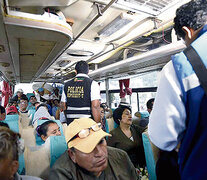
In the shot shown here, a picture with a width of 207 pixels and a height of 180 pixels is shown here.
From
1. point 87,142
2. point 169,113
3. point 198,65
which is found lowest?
point 87,142

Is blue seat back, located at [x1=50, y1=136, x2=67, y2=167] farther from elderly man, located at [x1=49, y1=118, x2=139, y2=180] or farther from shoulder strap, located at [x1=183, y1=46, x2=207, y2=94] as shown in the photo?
shoulder strap, located at [x1=183, y1=46, x2=207, y2=94]

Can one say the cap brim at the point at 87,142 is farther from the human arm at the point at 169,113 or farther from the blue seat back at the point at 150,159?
the blue seat back at the point at 150,159

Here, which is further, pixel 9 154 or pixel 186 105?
pixel 9 154

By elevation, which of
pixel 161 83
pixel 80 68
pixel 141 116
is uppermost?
pixel 80 68

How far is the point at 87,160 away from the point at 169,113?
2.20 ft

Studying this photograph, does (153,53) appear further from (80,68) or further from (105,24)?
(80,68)

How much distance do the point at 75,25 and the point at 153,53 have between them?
1.25 meters

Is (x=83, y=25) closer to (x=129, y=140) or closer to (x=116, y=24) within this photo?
(x=116, y=24)

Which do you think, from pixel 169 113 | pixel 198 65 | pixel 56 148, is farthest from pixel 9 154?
pixel 198 65

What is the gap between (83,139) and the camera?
120 centimetres

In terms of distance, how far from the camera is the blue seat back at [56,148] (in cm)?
144

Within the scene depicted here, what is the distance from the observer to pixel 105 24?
246 cm

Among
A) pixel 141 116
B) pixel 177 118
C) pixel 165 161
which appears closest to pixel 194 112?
pixel 177 118

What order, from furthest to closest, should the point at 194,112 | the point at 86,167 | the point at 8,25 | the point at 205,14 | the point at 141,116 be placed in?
the point at 141,116, the point at 8,25, the point at 86,167, the point at 205,14, the point at 194,112
